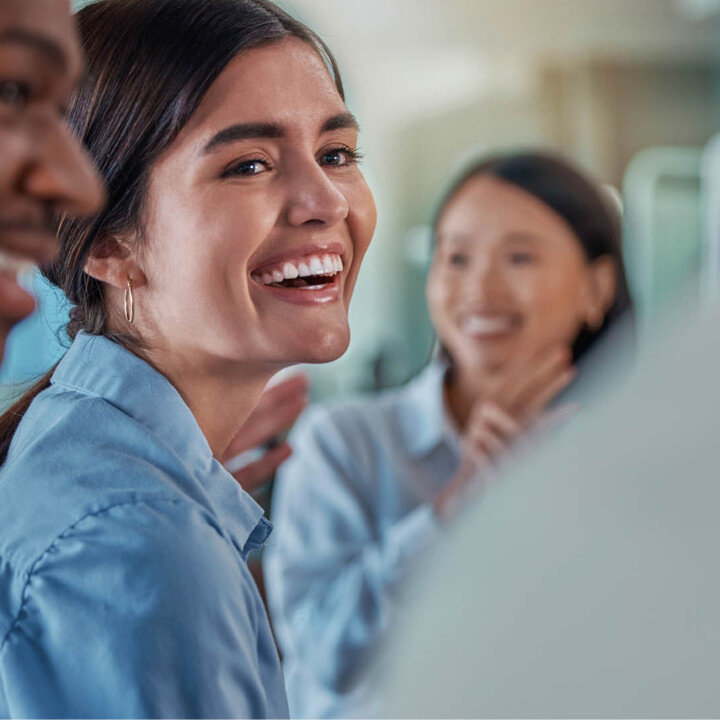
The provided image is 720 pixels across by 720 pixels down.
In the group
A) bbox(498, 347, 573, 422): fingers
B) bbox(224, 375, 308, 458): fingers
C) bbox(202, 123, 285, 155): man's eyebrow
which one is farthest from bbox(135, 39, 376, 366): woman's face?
bbox(498, 347, 573, 422): fingers

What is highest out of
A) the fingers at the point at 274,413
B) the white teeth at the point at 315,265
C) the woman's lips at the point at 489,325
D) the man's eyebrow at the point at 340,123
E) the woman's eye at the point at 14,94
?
the man's eyebrow at the point at 340,123

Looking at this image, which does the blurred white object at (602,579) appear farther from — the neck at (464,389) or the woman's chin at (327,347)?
the neck at (464,389)

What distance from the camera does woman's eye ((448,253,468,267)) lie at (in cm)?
192

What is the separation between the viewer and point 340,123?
84cm

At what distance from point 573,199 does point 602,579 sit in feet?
5.62

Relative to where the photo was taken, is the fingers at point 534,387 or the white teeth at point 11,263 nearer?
the white teeth at point 11,263

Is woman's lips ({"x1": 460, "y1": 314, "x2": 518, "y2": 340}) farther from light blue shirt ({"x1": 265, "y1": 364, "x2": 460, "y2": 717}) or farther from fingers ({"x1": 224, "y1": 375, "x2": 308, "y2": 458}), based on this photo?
fingers ({"x1": 224, "y1": 375, "x2": 308, "y2": 458})

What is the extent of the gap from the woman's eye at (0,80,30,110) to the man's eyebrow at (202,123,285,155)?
1.08 feet

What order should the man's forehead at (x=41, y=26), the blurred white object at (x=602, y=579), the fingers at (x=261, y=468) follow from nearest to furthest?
the blurred white object at (x=602, y=579) < the man's forehead at (x=41, y=26) < the fingers at (x=261, y=468)

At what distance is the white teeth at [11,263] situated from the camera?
1.52 feet

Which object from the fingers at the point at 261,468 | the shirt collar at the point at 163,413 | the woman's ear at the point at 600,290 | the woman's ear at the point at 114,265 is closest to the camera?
the shirt collar at the point at 163,413

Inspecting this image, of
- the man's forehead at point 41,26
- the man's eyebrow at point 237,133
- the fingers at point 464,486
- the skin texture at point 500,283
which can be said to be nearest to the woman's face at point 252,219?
the man's eyebrow at point 237,133

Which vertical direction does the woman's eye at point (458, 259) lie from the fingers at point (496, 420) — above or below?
above

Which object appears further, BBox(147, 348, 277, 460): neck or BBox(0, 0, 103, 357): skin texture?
BBox(147, 348, 277, 460): neck
